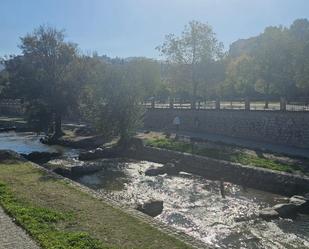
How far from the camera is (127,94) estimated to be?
33.4 m

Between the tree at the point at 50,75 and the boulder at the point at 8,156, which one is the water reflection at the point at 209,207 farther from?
the tree at the point at 50,75

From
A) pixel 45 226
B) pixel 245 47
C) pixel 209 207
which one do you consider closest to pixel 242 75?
pixel 209 207

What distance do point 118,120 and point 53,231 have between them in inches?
914

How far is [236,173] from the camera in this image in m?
23.3

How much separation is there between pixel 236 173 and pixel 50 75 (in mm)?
29617

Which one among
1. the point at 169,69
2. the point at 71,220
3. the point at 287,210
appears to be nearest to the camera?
the point at 71,220

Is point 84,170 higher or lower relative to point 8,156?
lower

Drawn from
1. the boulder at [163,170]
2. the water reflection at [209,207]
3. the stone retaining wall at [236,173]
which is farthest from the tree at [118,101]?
the boulder at [163,170]

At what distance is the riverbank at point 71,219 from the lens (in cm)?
991

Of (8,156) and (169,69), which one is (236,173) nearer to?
(8,156)

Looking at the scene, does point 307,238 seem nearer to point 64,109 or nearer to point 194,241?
point 194,241

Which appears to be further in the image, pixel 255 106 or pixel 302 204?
pixel 255 106

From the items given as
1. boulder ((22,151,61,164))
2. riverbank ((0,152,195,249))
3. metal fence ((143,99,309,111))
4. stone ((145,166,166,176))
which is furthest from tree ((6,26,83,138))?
riverbank ((0,152,195,249))

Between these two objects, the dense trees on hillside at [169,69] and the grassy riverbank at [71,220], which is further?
the dense trees on hillside at [169,69]
